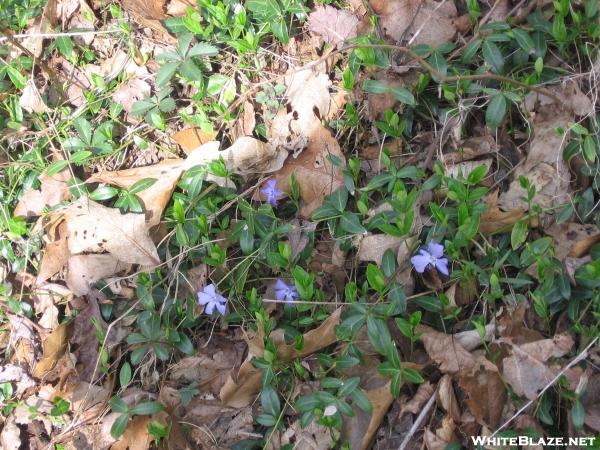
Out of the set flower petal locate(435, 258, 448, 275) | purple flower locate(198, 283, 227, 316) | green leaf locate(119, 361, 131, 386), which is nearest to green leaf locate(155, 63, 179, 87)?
purple flower locate(198, 283, 227, 316)

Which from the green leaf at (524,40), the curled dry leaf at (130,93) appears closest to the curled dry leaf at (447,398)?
the green leaf at (524,40)

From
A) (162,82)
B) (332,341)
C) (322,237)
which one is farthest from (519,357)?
(162,82)

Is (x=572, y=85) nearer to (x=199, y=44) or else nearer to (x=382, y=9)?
(x=382, y=9)

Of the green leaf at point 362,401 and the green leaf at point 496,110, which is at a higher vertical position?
the green leaf at point 496,110

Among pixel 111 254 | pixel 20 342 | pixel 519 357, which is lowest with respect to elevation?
pixel 20 342

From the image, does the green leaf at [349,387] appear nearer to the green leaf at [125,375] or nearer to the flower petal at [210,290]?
the flower petal at [210,290]

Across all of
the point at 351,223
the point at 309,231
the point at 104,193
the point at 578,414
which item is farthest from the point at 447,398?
the point at 104,193
